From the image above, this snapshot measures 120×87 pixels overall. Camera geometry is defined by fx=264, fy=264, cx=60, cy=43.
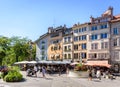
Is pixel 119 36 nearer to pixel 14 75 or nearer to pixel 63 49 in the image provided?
pixel 63 49

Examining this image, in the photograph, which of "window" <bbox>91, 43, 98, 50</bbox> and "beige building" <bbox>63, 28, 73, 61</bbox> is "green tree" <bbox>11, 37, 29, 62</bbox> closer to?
"beige building" <bbox>63, 28, 73, 61</bbox>

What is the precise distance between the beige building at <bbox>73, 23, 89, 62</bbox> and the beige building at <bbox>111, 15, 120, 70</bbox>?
8.34 m

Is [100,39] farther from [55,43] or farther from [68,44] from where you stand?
[55,43]

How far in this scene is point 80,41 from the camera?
73.0 metres

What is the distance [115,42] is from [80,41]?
39.7 feet

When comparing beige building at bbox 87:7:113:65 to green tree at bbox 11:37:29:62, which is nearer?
beige building at bbox 87:7:113:65

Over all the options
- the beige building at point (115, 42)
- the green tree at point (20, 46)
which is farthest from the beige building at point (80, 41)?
the green tree at point (20, 46)

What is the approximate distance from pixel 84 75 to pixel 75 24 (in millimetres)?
37194

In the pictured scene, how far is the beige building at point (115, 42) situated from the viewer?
62969mm

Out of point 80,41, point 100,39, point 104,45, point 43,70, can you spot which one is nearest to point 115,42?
point 104,45

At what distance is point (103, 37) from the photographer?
66000mm

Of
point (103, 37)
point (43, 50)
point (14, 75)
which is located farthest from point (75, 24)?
point (14, 75)

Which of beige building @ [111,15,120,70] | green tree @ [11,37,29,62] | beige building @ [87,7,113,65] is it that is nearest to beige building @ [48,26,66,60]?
green tree @ [11,37,29,62]

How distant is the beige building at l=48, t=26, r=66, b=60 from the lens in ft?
269
